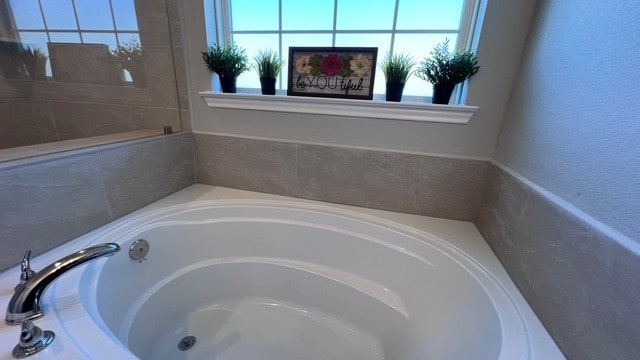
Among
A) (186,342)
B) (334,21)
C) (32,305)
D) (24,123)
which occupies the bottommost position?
(186,342)

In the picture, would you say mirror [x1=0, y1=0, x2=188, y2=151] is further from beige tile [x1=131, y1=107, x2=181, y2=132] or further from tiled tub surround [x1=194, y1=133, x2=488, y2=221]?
tiled tub surround [x1=194, y1=133, x2=488, y2=221]

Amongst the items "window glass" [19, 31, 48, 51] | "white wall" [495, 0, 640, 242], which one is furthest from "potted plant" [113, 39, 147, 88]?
"white wall" [495, 0, 640, 242]

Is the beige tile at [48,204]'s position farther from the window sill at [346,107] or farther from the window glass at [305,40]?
the window glass at [305,40]

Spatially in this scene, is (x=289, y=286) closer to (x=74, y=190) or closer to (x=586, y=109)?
(x=74, y=190)

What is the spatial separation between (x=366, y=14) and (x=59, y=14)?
5.41ft

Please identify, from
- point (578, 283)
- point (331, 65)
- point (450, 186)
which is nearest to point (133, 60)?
point (331, 65)

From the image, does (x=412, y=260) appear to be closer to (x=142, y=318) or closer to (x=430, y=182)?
(x=430, y=182)

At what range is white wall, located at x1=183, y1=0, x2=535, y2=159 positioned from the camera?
951 mm

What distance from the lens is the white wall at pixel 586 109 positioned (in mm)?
498

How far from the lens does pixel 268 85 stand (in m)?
1.27

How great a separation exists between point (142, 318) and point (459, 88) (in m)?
1.61

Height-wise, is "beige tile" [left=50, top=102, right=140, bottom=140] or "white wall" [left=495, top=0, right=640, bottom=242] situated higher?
"white wall" [left=495, top=0, right=640, bottom=242]

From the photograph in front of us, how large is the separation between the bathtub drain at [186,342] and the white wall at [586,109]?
1.37 m

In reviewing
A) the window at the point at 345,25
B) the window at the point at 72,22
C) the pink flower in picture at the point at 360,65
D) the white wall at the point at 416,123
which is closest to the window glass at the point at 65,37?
the window at the point at 72,22
